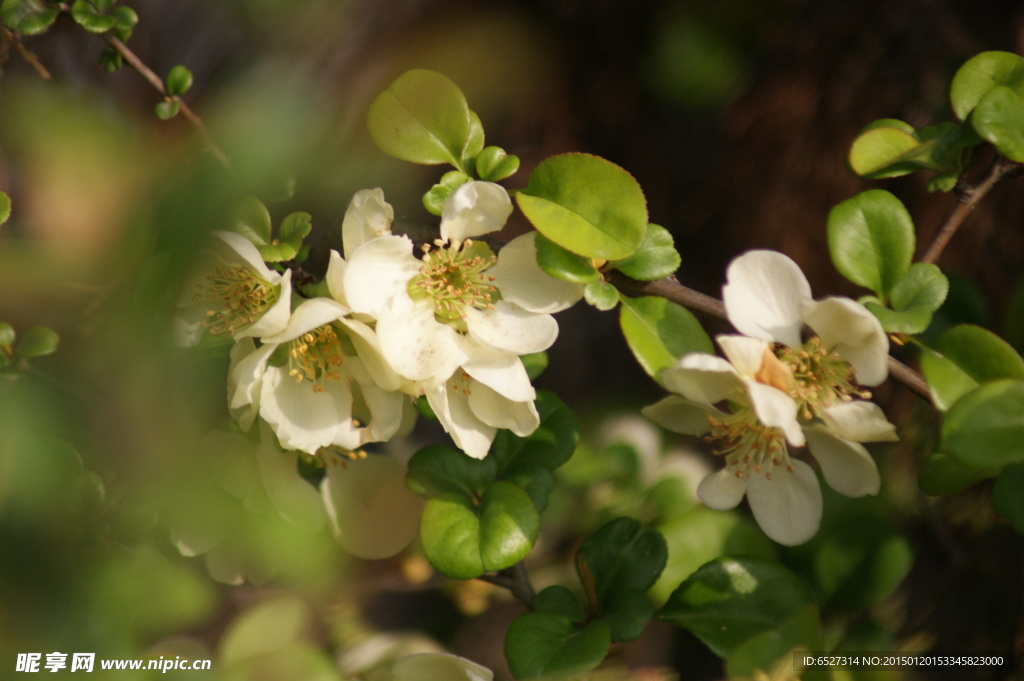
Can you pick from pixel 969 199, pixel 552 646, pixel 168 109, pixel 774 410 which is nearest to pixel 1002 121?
pixel 969 199

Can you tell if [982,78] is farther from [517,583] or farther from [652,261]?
[517,583]

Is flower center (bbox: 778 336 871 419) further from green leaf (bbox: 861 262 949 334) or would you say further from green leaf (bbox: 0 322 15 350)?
green leaf (bbox: 0 322 15 350)

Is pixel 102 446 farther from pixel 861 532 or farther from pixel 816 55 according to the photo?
pixel 816 55

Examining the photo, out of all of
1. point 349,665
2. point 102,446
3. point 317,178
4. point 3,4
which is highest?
point 3,4

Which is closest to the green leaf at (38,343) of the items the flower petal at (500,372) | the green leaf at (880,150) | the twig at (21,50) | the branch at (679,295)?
the twig at (21,50)

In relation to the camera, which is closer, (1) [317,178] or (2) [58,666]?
(2) [58,666]

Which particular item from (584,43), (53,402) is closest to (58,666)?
(53,402)
